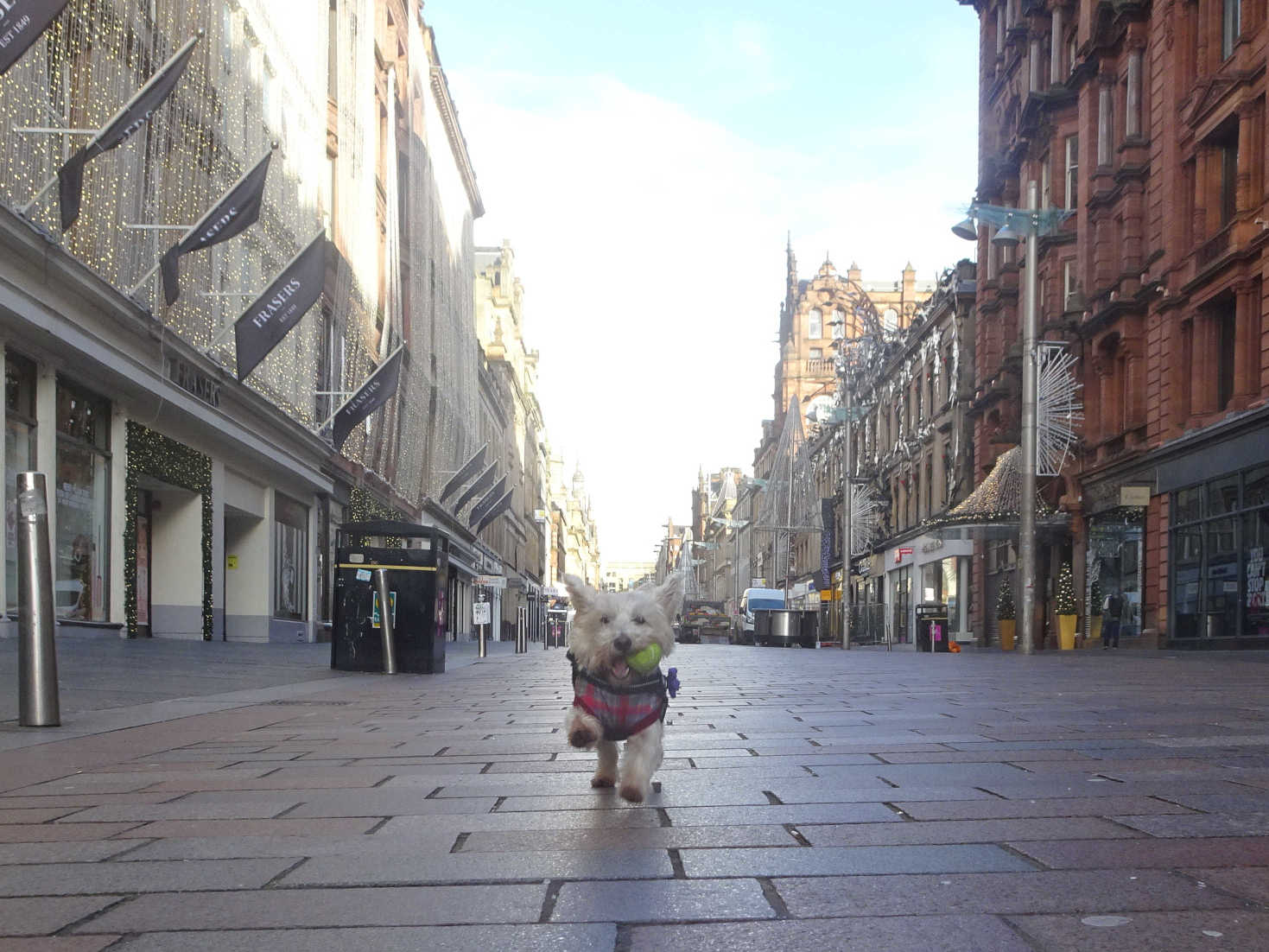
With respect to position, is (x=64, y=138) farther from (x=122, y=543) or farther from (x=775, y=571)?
(x=775, y=571)

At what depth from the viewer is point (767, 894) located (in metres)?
3.34

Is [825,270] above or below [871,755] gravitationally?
above

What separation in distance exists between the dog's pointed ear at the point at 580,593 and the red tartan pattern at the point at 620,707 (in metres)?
0.29

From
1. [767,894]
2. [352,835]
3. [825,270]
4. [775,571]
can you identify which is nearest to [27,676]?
[352,835]

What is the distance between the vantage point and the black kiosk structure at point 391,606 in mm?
16281

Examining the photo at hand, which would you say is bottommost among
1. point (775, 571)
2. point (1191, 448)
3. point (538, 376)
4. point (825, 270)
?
point (775, 571)

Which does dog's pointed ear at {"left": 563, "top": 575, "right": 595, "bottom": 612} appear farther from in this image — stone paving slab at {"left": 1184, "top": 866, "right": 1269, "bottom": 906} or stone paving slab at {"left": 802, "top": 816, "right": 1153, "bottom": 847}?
stone paving slab at {"left": 1184, "top": 866, "right": 1269, "bottom": 906}

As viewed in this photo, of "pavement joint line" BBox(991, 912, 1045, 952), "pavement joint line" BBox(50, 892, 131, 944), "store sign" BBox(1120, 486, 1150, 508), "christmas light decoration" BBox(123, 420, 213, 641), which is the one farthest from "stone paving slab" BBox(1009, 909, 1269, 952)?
"store sign" BBox(1120, 486, 1150, 508)

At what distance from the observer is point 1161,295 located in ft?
89.1

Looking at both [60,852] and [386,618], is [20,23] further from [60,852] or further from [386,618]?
[60,852]

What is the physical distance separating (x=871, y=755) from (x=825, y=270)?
8700cm

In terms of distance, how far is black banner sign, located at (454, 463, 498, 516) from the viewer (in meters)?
44.4

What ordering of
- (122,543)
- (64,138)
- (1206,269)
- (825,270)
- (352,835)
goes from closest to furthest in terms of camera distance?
(352,835)
(64,138)
(122,543)
(1206,269)
(825,270)

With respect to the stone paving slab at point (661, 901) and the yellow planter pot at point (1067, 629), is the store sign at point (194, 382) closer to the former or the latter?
the stone paving slab at point (661, 901)
